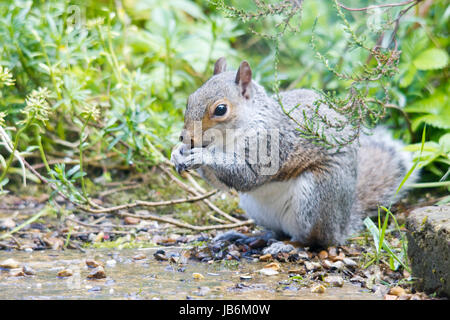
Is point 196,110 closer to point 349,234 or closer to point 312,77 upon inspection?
point 349,234

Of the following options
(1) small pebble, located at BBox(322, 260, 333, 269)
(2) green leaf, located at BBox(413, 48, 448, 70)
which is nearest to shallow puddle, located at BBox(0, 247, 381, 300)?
(1) small pebble, located at BBox(322, 260, 333, 269)

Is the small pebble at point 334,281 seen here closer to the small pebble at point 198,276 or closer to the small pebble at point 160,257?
the small pebble at point 198,276

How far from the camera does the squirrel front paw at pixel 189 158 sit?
2615mm

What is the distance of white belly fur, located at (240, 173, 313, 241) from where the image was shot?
9.21 feet

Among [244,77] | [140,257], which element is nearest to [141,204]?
[140,257]

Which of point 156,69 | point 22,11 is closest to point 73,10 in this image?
point 22,11

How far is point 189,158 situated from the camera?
8.58ft

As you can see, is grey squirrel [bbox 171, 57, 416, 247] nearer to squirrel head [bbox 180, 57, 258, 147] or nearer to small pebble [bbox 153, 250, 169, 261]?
squirrel head [bbox 180, 57, 258, 147]

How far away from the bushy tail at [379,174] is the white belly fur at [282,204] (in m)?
0.46

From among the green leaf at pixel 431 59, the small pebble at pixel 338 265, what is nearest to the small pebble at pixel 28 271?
the small pebble at pixel 338 265

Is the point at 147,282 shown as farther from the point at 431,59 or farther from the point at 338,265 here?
the point at 431,59

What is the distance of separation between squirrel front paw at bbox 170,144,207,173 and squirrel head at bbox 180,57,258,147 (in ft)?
0.11

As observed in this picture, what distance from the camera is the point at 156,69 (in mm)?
4594
